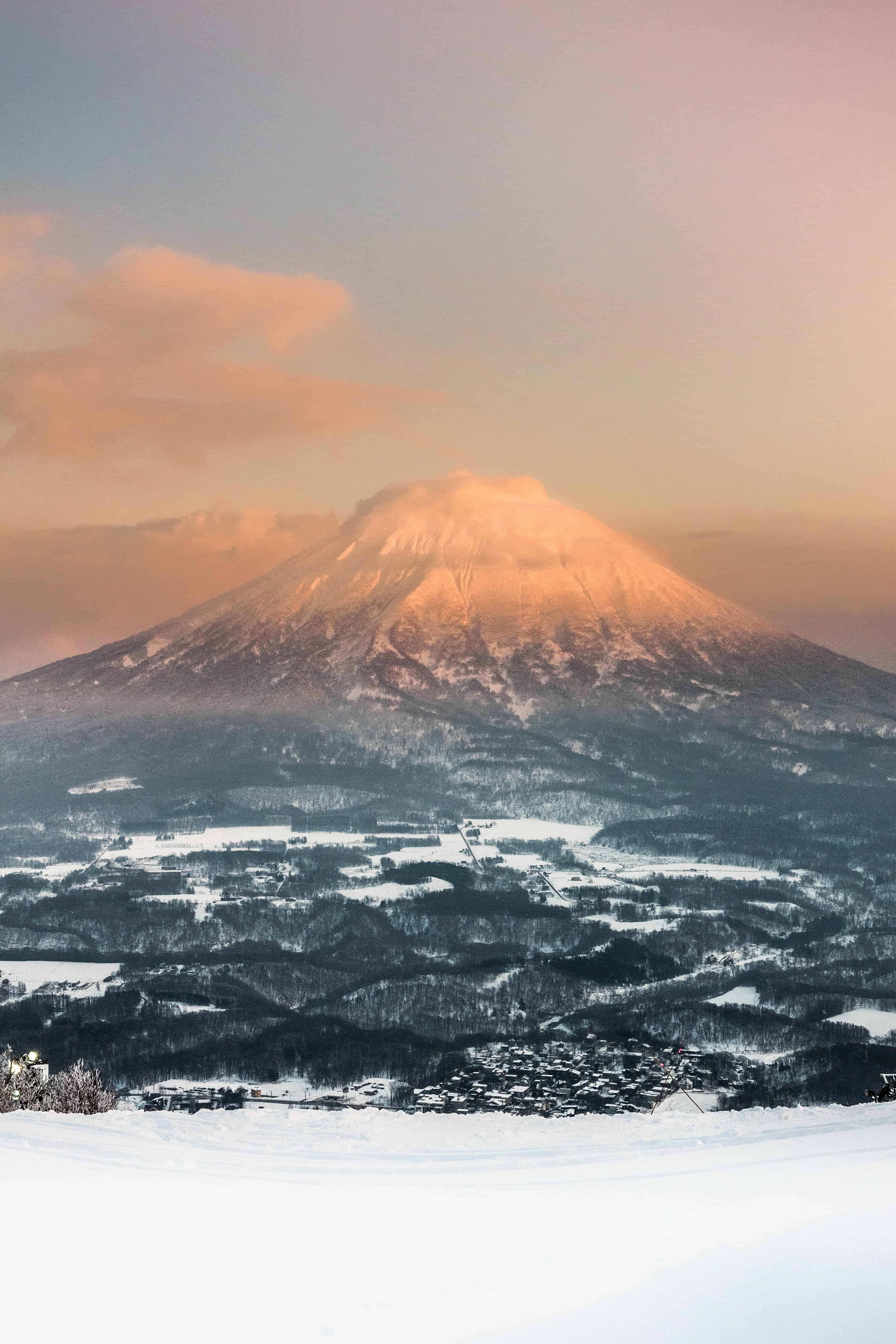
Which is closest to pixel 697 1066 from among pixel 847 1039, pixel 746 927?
pixel 847 1039

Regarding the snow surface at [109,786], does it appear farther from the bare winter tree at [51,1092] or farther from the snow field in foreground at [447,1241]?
the snow field in foreground at [447,1241]

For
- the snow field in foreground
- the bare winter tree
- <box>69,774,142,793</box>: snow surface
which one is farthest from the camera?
<box>69,774,142,793</box>: snow surface

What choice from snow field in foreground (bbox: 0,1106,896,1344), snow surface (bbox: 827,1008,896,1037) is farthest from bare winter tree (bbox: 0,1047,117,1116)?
snow surface (bbox: 827,1008,896,1037)

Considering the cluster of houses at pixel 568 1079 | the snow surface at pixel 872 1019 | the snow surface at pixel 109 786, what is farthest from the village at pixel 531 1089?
the snow surface at pixel 109 786

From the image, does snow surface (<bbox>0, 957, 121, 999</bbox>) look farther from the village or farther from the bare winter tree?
the bare winter tree

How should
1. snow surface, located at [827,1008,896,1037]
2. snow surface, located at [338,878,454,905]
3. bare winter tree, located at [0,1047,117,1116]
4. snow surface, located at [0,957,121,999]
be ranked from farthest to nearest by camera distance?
1. snow surface, located at [338,878,454,905]
2. snow surface, located at [0,957,121,999]
3. snow surface, located at [827,1008,896,1037]
4. bare winter tree, located at [0,1047,117,1116]

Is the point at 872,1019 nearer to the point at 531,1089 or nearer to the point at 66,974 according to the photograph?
the point at 531,1089

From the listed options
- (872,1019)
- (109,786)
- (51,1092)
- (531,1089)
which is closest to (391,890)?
(872,1019)
